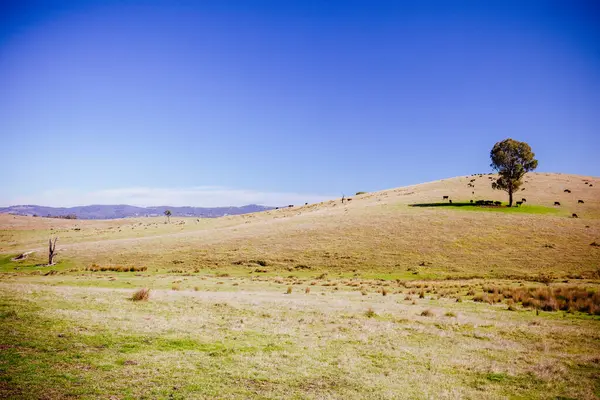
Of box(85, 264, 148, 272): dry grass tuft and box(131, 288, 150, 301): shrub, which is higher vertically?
box(131, 288, 150, 301): shrub

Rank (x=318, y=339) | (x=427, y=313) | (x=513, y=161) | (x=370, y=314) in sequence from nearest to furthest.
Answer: (x=318, y=339) → (x=370, y=314) → (x=427, y=313) → (x=513, y=161)

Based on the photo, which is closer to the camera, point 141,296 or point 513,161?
point 141,296

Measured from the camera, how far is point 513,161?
260ft

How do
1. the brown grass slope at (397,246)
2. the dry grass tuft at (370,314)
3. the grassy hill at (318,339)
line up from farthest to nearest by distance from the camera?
1. the brown grass slope at (397,246)
2. the dry grass tuft at (370,314)
3. the grassy hill at (318,339)

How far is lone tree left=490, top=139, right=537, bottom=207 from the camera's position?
78438 mm

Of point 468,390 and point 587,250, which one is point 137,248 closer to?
point 468,390

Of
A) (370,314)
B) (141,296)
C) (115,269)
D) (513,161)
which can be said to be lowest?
(115,269)

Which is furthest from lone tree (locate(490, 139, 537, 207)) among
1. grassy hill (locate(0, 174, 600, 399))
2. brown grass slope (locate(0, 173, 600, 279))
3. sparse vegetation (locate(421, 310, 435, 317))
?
sparse vegetation (locate(421, 310, 435, 317))

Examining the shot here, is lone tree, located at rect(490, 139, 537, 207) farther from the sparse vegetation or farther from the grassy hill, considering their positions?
the sparse vegetation

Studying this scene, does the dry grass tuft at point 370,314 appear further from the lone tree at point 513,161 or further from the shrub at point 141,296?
the lone tree at point 513,161

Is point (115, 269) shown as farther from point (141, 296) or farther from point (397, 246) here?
point (397, 246)

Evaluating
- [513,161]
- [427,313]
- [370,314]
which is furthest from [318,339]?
[513,161]

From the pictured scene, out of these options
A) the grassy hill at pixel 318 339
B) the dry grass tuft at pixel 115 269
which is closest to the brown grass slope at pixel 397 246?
the grassy hill at pixel 318 339

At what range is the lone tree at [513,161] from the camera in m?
78.4
